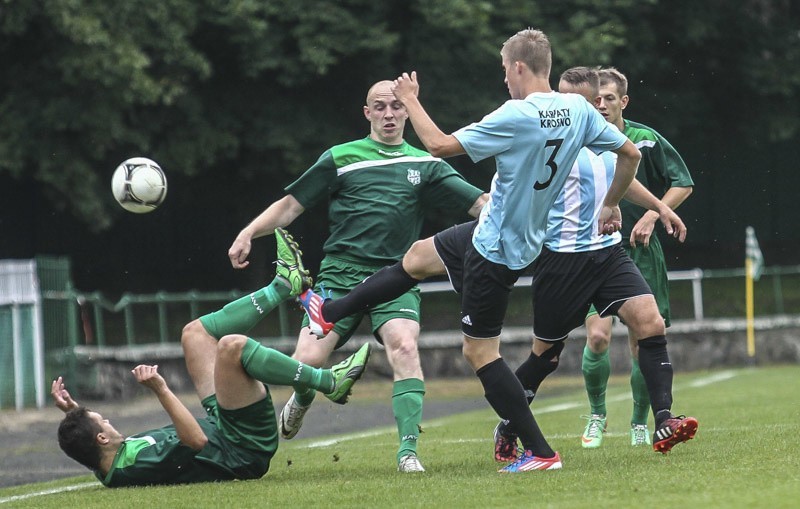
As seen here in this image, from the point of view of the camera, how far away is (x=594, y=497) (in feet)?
18.6

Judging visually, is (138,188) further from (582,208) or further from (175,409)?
(582,208)

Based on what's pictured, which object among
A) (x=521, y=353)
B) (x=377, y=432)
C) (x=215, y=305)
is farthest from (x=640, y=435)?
(x=215, y=305)

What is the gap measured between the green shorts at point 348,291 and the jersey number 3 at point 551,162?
5.08 ft

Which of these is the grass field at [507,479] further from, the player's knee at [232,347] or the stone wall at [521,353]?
the stone wall at [521,353]

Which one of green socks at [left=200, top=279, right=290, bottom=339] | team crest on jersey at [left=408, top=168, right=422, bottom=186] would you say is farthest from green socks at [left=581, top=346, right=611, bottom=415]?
green socks at [left=200, top=279, right=290, bottom=339]

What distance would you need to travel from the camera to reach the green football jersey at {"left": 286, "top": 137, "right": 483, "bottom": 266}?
832 centimetres

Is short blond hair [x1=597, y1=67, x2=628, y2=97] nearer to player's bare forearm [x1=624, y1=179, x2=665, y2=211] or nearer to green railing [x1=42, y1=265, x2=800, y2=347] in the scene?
player's bare forearm [x1=624, y1=179, x2=665, y2=211]

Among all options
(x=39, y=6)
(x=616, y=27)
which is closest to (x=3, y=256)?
(x=39, y=6)

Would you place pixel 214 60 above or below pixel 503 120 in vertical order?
above

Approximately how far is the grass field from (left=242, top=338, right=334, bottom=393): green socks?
1.77ft

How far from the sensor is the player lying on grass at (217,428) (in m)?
6.92

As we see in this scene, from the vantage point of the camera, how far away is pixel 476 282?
685 cm

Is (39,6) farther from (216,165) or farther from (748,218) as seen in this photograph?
(748,218)

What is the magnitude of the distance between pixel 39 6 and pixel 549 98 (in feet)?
50.2
